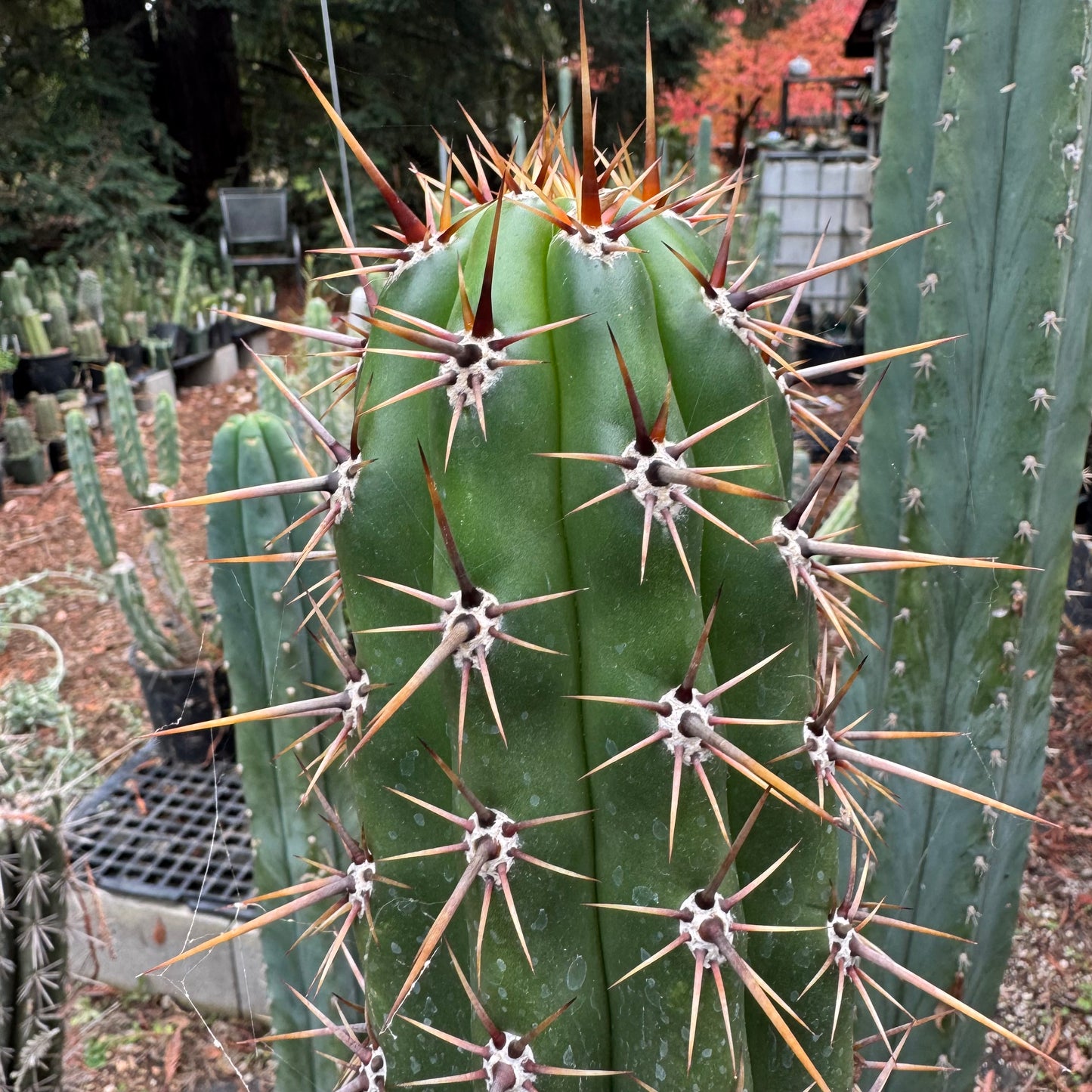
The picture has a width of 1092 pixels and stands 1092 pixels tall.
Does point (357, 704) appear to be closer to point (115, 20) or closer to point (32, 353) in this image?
point (32, 353)

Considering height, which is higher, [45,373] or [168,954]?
[45,373]

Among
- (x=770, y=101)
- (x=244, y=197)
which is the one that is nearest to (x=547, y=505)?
(x=244, y=197)

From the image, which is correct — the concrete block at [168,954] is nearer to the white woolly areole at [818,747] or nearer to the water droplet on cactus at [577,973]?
the water droplet on cactus at [577,973]

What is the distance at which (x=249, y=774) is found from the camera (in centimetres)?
210

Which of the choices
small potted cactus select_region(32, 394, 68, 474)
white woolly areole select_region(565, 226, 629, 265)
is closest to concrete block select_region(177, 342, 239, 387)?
small potted cactus select_region(32, 394, 68, 474)

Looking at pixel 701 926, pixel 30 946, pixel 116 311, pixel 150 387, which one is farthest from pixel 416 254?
pixel 116 311

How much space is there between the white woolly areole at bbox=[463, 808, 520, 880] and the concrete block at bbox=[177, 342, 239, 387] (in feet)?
28.4

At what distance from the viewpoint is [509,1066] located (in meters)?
0.90

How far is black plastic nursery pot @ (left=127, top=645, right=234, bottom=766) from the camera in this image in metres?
3.46

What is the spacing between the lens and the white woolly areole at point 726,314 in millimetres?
916

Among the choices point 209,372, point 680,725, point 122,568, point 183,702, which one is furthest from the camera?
point 209,372

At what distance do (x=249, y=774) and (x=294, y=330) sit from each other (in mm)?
1339

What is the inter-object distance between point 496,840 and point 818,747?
14.1 inches

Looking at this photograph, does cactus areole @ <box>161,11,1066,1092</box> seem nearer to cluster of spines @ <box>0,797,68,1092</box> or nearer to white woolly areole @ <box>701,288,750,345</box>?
white woolly areole @ <box>701,288,750,345</box>
